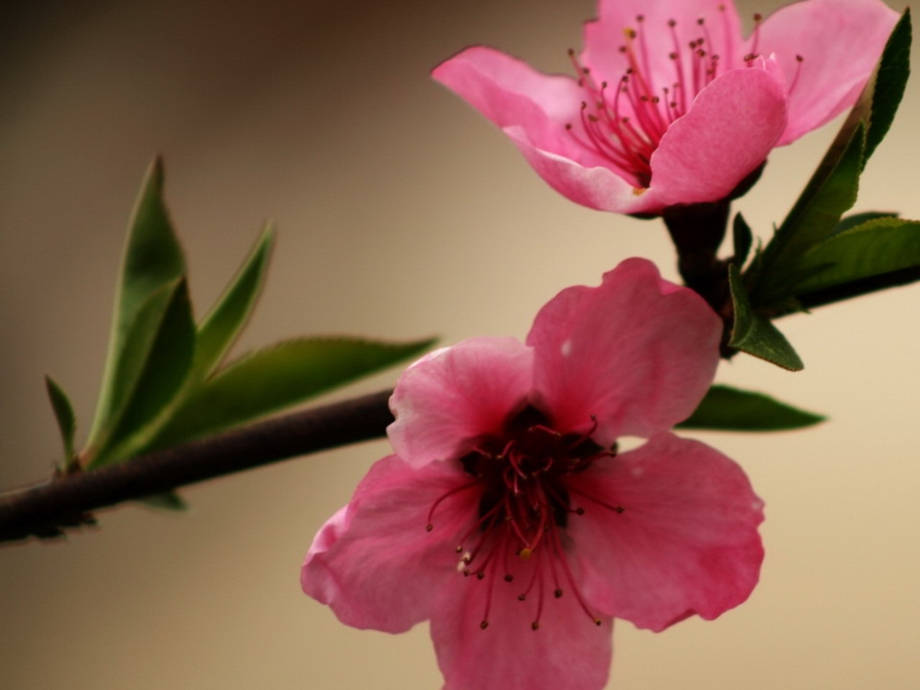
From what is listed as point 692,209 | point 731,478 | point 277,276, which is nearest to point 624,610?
point 731,478

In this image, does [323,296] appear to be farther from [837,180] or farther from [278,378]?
[837,180]

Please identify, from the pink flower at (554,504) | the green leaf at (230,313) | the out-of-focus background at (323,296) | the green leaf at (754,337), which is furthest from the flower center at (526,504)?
the out-of-focus background at (323,296)

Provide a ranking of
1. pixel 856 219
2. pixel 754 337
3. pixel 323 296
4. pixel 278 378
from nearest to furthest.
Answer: pixel 754 337
pixel 856 219
pixel 278 378
pixel 323 296

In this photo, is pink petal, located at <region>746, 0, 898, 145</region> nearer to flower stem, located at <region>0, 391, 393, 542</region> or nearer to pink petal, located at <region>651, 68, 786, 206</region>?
pink petal, located at <region>651, 68, 786, 206</region>

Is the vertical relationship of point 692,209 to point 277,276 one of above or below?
above

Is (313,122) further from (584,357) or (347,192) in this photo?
(584,357)

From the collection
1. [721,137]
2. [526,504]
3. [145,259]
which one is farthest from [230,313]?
[721,137]

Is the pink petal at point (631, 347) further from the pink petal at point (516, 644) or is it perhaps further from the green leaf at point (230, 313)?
the green leaf at point (230, 313)
